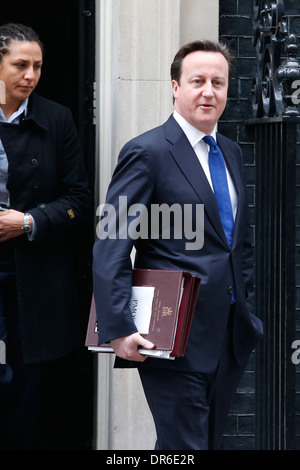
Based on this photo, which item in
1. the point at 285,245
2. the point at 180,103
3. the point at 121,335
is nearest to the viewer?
the point at 121,335

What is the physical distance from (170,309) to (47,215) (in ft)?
3.75

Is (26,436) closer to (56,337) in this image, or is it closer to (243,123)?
(56,337)

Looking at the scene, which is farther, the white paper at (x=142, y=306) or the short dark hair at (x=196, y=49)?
the short dark hair at (x=196, y=49)

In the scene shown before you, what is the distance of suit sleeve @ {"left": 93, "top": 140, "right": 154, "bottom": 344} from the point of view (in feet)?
12.7

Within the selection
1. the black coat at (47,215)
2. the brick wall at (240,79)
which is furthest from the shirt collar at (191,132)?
the brick wall at (240,79)

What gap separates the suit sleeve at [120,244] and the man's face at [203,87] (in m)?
0.27

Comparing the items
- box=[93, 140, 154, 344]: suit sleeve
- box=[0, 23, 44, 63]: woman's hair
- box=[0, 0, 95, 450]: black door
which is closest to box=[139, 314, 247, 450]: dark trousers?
box=[93, 140, 154, 344]: suit sleeve

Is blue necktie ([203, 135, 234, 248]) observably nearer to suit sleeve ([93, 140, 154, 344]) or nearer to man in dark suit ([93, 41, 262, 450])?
man in dark suit ([93, 41, 262, 450])

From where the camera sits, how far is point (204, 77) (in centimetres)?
405

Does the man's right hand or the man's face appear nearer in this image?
the man's right hand

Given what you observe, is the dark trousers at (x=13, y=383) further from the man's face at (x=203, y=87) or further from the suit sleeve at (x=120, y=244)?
the man's face at (x=203, y=87)

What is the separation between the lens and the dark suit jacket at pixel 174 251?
3.91m
